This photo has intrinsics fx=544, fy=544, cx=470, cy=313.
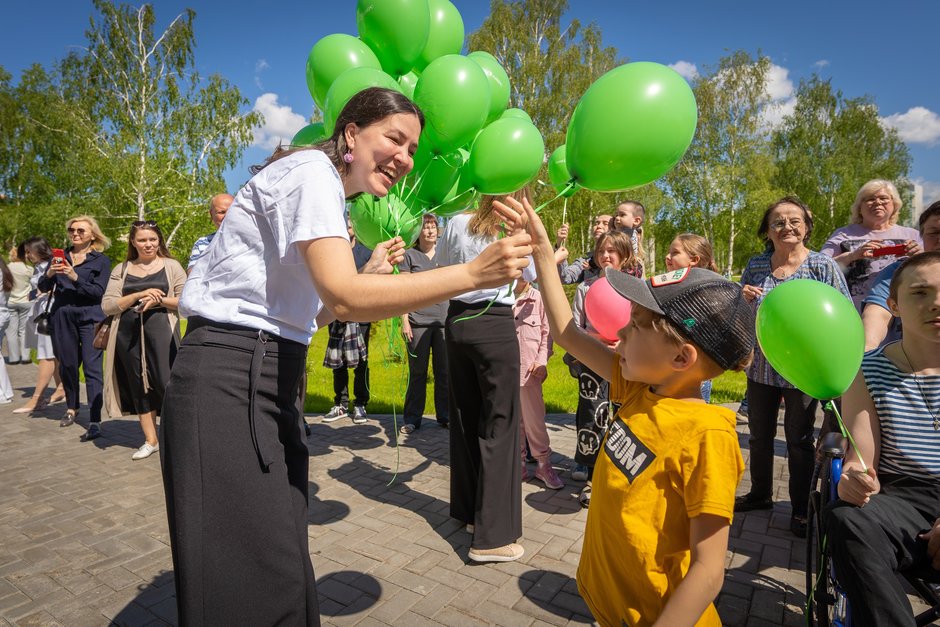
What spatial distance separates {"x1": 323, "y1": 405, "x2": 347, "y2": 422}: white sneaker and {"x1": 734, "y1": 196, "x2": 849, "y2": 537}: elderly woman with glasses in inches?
174

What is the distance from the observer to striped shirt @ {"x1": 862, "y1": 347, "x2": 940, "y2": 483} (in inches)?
87.3

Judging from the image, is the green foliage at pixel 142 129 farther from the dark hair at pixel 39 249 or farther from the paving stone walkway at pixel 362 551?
the paving stone walkway at pixel 362 551

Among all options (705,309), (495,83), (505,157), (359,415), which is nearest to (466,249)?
(495,83)

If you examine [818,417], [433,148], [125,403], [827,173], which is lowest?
[818,417]

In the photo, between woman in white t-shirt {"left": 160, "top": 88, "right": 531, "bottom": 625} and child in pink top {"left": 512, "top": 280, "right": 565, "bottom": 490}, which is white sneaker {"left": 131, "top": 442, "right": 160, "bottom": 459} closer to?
child in pink top {"left": 512, "top": 280, "right": 565, "bottom": 490}

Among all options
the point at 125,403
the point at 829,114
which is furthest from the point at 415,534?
the point at 829,114

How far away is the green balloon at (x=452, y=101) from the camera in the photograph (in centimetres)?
236

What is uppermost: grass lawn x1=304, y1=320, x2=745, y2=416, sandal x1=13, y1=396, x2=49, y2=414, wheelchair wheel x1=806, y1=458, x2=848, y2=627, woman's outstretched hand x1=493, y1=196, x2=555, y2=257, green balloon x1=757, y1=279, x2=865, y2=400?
woman's outstretched hand x1=493, y1=196, x2=555, y2=257

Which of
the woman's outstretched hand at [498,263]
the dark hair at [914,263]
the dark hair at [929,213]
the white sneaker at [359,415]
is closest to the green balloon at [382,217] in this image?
the woman's outstretched hand at [498,263]

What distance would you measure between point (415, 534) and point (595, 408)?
160cm

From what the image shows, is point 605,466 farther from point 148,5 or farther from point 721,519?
point 148,5

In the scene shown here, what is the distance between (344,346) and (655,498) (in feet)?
17.2

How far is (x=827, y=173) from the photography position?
28.6 meters

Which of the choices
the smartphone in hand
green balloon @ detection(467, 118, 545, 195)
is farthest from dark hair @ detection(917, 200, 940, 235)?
green balloon @ detection(467, 118, 545, 195)
